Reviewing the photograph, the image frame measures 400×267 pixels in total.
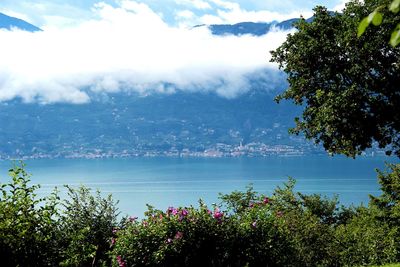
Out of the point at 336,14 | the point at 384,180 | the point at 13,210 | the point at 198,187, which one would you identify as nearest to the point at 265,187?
the point at 198,187

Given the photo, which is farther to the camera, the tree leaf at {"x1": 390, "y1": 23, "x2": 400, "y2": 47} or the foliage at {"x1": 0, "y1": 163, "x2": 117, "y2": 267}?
the foliage at {"x1": 0, "y1": 163, "x2": 117, "y2": 267}

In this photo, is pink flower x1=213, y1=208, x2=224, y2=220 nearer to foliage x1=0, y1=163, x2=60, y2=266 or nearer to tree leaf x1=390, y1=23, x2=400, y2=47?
foliage x1=0, y1=163, x2=60, y2=266

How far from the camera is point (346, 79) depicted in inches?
877

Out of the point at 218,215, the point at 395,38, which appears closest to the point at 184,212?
the point at 218,215

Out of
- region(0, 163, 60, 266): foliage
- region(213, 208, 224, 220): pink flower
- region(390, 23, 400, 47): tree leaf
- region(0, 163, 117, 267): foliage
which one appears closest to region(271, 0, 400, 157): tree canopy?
region(213, 208, 224, 220): pink flower

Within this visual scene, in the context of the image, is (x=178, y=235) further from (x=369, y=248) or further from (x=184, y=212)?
(x=369, y=248)

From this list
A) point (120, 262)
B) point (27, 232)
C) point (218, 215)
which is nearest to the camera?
point (27, 232)

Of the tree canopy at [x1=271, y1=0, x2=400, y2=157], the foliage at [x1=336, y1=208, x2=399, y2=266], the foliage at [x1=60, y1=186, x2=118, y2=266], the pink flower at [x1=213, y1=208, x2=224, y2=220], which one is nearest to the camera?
the pink flower at [x1=213, y1=208, x2=224, y2=220]

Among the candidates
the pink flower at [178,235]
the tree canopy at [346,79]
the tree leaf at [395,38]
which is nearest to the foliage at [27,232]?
the pink flower at [178,235]

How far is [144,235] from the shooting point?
14.4m

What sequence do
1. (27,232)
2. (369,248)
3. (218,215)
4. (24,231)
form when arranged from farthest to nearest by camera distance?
(369,248)
(218,215)
(27,232)
(24,231)

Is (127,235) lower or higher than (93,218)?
lower

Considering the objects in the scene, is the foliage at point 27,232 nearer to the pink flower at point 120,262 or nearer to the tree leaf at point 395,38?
the pink flower at point 120,262

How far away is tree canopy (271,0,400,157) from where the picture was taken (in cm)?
2105
